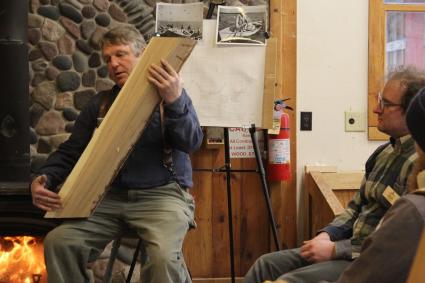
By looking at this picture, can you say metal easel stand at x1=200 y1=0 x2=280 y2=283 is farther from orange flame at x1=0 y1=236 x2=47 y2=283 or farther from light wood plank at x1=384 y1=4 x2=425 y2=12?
light wood plank at x1=384 y1=4 x2=425 y2=12

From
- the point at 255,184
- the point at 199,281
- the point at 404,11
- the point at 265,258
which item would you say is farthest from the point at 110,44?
Answer: the point at 404,11

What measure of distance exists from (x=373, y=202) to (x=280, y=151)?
3.60ft

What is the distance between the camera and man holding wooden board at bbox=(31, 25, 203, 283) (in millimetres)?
1915

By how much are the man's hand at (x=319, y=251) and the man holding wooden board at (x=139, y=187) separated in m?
A: 0.46

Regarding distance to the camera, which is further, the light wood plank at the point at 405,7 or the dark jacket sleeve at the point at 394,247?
the light wood plank at the point at 405,7

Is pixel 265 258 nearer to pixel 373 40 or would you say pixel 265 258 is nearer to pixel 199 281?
pixel 199 281

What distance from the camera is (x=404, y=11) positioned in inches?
124

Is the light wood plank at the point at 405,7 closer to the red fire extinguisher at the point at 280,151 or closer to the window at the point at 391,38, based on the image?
the window at the point at 391,38

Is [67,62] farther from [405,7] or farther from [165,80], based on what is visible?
[405,7]

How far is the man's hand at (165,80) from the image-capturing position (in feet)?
6.23

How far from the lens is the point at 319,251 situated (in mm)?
1775

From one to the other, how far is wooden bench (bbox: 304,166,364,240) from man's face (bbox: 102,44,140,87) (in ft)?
4.19

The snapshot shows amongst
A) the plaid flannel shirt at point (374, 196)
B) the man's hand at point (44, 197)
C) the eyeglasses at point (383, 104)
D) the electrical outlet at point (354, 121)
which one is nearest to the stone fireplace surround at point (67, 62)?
the man's hand at point (44, 197)

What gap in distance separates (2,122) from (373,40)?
2.08 m
